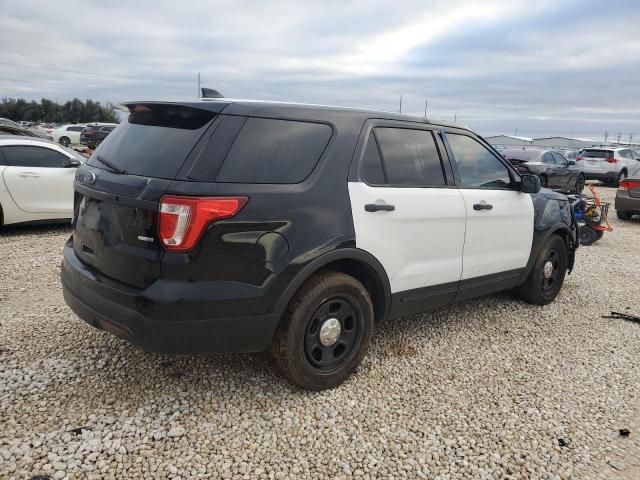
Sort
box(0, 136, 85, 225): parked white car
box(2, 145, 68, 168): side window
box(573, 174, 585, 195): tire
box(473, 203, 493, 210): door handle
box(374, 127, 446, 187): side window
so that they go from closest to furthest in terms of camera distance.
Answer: box(374, 127, 446, 187): side window < box(473, 203, 493, 210): door handle < box(0, 136, 85, 225): parked white car < box(2, 145, 68, 168): side window < box(573, 174, 585, 195): tire

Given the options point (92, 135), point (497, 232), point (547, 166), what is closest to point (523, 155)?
point (547, 166)

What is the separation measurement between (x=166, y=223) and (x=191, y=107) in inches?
28.8

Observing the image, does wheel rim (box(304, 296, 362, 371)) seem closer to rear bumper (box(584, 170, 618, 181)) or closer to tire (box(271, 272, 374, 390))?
tire (box(271, 272, 374, 390))

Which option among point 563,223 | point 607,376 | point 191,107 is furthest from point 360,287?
point 563,223

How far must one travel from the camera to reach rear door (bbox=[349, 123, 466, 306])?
10.6ft

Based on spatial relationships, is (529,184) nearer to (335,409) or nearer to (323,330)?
(323,330)

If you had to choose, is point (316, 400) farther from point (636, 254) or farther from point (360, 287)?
point (636, 254)

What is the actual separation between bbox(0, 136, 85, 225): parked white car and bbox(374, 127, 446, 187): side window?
19.5ft

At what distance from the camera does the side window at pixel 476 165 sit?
4.04 metres

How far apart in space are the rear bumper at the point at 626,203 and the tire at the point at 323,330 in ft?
35.5

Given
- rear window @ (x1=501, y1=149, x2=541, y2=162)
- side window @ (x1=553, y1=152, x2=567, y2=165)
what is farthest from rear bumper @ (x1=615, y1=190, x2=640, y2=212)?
side window @ (x1=553, y1=152, x2=567, y2=165)

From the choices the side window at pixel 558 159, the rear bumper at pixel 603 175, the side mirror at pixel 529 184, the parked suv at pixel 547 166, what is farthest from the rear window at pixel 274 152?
the rear bumper at pixel 603 175

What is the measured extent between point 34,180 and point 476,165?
630cm

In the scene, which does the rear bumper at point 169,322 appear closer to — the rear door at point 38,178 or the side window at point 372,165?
the side window at point 372,165
